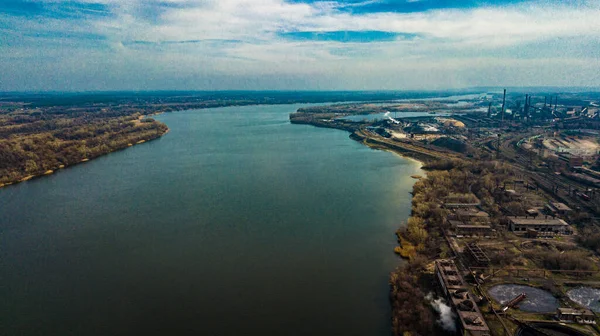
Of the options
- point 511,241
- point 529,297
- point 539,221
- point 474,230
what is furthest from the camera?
point 539,221

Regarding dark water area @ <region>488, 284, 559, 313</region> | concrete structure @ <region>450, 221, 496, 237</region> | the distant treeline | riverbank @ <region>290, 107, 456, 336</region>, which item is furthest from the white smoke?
the distant treeline

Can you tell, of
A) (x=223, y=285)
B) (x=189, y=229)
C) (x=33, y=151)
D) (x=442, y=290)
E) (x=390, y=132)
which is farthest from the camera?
(x=390, y=132)

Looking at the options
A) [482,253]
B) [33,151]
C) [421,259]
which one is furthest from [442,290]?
[33,151]

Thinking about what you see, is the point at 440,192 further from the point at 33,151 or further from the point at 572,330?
the point at 33,151

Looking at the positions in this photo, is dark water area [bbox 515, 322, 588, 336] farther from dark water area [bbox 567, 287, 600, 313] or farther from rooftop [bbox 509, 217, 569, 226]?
rooftop [bbox 509, 217, 569, 226]

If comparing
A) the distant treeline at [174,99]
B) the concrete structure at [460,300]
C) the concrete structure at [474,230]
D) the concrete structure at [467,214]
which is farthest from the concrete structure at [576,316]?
the distant treeline at [174,99]

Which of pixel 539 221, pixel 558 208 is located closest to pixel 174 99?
pixel 558 208

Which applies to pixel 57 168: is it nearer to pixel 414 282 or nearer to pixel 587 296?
pixel 414 282
